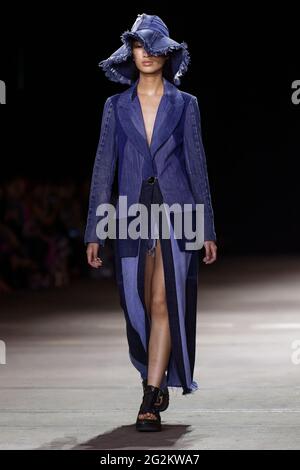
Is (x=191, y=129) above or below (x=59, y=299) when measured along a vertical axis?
above

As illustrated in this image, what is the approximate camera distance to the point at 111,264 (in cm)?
1734

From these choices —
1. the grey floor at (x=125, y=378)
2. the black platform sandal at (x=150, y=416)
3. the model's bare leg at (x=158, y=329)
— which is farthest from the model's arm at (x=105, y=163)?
the grey floor at (x=125, y=378)

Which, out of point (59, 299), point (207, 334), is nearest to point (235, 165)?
point (59, 299)

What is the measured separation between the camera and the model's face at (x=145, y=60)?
20.4ft

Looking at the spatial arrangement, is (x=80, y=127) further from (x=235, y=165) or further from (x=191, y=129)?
(x=191, y=129)

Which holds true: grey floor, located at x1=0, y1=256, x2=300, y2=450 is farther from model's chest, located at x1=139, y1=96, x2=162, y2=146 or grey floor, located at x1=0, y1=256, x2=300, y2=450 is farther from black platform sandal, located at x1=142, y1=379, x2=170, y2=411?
model's chest, located at x1=139, y1=96, x2=162, y2=146

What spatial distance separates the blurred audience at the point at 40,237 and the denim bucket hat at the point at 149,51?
307 inches

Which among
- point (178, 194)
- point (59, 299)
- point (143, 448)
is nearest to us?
point (143, 448)

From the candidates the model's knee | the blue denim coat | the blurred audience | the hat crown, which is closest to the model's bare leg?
the model's knee

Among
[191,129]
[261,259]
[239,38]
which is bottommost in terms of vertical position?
[261,259]

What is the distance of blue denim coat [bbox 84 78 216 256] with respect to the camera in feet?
20.3

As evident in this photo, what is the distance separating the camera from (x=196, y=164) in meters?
6.23

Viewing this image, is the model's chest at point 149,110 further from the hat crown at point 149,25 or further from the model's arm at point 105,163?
the hat crown at point 149,25

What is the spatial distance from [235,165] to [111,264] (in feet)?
31.3
